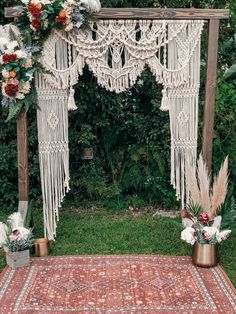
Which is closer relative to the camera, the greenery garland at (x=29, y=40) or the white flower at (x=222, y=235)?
the greenery garland at (x=29, y=40)

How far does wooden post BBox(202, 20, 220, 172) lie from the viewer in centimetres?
421

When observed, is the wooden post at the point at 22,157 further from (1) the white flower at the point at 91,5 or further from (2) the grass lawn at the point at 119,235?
(1) the white flower at the point at 91,5

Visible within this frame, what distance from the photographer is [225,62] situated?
556 cm

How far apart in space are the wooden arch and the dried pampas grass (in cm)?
33

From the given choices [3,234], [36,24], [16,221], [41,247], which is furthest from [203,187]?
[36,24]

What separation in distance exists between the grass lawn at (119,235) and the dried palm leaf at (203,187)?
13.6 inches

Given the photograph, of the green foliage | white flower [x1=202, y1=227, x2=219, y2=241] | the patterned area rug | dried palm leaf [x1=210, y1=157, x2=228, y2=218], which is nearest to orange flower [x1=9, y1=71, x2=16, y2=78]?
the green foliage

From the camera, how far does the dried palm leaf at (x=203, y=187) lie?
4.15 meters

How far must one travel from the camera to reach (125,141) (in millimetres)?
5766

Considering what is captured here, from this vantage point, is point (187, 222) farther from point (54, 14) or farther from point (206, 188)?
point (54, 14)

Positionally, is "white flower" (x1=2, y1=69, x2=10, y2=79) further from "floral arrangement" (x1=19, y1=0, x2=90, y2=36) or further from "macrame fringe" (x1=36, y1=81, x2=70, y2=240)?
"floral arrangement" (x1=19, y1=0, x2=90, y2=36)

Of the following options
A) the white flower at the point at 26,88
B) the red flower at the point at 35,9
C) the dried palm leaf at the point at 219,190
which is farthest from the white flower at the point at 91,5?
the dried palm leaf at the point at 219,190

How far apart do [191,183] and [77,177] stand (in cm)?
182

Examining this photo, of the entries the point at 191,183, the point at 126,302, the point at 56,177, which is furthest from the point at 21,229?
the point at 191,183
